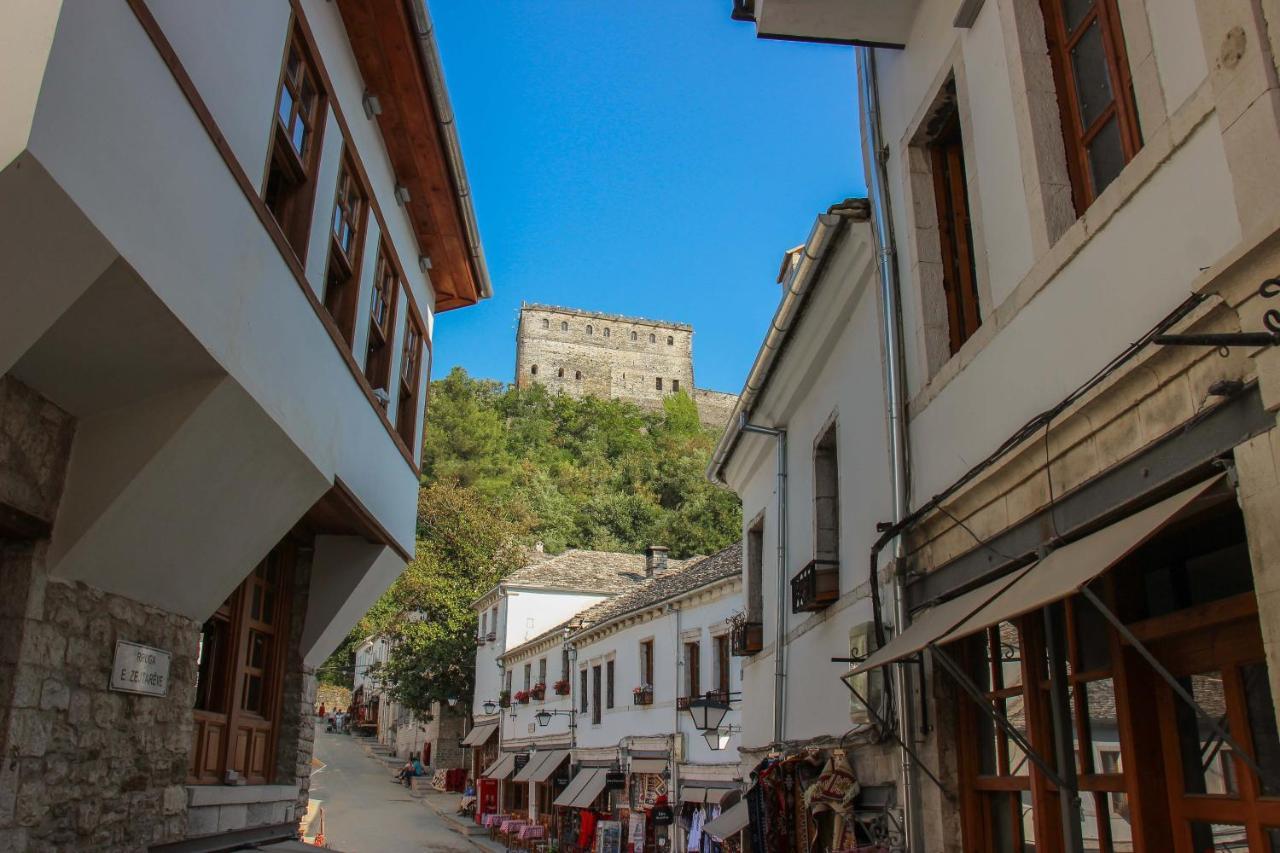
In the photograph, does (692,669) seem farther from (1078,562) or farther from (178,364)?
(1078,562)

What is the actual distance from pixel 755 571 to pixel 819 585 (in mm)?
3648

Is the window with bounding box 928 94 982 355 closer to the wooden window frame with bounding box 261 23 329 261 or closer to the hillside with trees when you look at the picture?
the wooden window frame with bounding box 261 23 329 261

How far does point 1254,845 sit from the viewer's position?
353 centimetres

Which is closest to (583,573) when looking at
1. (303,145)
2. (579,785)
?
(579,785)

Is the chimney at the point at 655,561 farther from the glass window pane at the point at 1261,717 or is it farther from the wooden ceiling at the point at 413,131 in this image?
the glass window pane at the point at 1261,717

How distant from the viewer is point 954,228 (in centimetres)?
662

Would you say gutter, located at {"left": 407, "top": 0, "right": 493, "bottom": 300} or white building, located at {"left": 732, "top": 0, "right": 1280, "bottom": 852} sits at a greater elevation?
gutter, located at {"left": 407, "top": 0, "right": 493, "bottom": 300}

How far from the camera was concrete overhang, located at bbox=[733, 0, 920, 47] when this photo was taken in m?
6.79

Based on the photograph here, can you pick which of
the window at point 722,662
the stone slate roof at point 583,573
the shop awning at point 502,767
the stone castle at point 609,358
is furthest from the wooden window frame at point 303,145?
the stone castle at point 609,358

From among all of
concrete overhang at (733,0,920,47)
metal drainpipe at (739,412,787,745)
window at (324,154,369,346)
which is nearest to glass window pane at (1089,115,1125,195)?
concrete overhang at (733,0,920,47)

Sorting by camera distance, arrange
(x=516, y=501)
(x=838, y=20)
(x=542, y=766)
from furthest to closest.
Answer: (x=516, y=501), (x=542, y=766), (x=838, y=20)

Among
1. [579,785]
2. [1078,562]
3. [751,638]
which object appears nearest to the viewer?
[1078,562]

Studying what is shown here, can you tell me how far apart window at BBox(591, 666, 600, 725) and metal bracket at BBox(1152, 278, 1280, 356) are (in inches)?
952

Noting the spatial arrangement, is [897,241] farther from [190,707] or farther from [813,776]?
[190,707]
